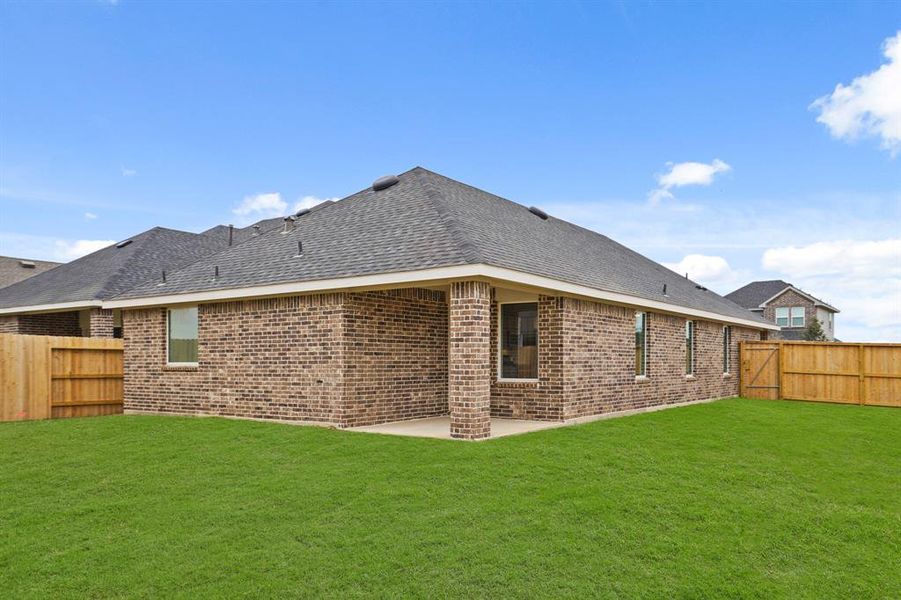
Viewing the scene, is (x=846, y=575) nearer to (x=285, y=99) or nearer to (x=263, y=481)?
(x=263, y=481)

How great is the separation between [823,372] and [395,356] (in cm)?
1537

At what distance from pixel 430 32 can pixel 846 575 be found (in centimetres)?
1550

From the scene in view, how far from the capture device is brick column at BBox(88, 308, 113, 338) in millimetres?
18859

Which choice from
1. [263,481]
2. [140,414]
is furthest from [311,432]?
[140,414]

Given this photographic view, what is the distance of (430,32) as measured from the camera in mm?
17266

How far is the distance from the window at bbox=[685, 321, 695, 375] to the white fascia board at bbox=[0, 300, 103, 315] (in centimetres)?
1742

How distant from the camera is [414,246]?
12172mm

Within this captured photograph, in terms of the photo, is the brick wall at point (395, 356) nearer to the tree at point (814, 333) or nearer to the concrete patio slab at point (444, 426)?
the concrete patio slab at point (444, 426)

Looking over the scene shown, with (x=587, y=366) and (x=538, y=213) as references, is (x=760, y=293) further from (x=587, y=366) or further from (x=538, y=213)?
(x=587, y=366)

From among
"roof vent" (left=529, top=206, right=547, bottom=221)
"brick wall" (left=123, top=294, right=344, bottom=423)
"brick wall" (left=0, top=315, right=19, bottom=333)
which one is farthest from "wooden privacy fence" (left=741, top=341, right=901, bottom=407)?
"brick wall" (left=0, top=315, right=19, bottom=333)

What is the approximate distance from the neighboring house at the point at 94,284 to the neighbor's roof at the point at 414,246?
4.01 metres

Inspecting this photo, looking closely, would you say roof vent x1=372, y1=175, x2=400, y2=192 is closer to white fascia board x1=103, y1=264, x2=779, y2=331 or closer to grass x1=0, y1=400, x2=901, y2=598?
white fascia board x1=103, y1=264, x2=779, y2=331

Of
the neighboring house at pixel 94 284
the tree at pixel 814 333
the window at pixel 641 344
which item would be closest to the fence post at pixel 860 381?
the window at pixel 641 344

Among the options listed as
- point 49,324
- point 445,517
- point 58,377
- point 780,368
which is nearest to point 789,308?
point 780,368
